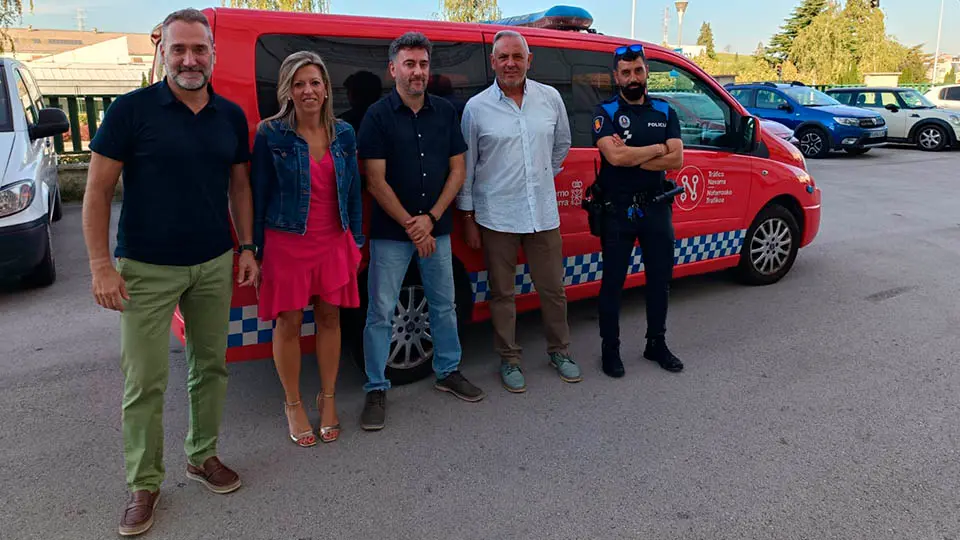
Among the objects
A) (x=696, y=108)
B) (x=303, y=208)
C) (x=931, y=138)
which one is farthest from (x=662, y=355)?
(x=931, y=138)

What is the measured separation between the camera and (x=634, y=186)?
380 cm

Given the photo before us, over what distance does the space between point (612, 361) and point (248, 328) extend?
200 centimetres

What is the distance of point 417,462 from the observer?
3059mm

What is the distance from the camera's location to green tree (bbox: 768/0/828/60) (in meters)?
49.8

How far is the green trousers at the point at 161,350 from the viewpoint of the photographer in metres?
2.50

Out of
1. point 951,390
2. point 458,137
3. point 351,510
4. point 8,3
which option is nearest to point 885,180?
point 951,390

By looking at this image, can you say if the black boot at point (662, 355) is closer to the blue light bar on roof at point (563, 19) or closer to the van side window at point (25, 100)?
the blue light bar on roof at point (563, 19)

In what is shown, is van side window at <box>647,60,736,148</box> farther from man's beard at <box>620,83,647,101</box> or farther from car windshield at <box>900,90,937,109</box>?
car windshield at <box>900,90,937,109</box>

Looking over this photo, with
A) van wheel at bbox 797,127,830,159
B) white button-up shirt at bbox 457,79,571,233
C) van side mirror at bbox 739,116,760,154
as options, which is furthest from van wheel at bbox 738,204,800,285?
van wheel at bbox 797,127,830,159

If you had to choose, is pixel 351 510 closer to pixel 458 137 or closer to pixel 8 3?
pixel 458 137

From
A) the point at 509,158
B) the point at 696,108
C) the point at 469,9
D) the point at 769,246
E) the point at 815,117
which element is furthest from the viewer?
the point at 469,9

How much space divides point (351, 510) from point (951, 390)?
323cm

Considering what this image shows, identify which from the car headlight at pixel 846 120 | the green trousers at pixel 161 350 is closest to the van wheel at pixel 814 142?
the car headlight at pixel 846 120

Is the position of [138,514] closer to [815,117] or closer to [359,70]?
[359,70]
